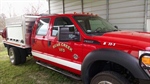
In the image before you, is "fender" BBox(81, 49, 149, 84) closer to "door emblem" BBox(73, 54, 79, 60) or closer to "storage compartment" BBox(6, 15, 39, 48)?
"door emblem" BBox(73, 54, 79, 60)

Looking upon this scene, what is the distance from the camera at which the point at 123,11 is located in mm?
5855

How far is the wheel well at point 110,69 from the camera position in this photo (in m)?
2.71

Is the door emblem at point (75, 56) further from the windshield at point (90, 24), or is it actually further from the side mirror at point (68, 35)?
the windshield at point (90, 24)

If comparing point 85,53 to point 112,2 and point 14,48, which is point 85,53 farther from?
point 112,2

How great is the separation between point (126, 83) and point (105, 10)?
458 centimetres

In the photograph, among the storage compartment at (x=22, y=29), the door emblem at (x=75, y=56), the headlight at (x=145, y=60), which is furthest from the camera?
the storage compartment at (x=22, y=29)

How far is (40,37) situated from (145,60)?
115 inches

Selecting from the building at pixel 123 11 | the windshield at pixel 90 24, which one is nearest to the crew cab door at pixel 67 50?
the windshield at pixel 90 24

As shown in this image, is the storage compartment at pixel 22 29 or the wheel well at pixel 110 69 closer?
the wheel well at pixel 110 69

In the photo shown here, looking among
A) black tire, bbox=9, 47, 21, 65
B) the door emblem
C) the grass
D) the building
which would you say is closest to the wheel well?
the door emblem

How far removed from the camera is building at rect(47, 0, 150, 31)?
17.1 ft

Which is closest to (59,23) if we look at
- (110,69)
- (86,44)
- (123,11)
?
(86,44)

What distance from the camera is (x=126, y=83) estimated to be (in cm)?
Result: 245

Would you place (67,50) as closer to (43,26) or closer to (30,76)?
(43,26)
